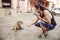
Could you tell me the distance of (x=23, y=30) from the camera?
5.84ft

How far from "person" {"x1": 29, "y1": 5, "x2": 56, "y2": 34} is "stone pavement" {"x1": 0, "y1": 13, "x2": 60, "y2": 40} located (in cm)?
5

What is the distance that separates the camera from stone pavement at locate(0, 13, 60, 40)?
1760 mm

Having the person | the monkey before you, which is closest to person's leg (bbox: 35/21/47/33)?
the person

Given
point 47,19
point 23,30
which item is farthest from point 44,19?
point 23,30

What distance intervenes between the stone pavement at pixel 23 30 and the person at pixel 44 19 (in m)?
0.05

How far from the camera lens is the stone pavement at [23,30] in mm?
1760

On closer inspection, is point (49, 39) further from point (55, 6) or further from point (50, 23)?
point (55, 6)

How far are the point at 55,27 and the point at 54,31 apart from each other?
5 centimetres

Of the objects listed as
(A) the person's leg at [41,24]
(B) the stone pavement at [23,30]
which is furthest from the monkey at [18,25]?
(A) the person's leg at [41,24]

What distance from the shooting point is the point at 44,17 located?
173 cm

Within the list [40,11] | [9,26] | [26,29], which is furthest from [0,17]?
[40,11]

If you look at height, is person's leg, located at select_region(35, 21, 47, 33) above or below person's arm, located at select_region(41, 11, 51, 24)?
below

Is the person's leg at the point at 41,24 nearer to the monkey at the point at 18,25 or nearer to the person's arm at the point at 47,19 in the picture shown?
the person's arm at the point at 47,19

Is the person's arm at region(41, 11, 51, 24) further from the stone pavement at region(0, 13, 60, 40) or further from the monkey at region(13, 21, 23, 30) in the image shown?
the monkey at region(13, 21, 23, 30)
